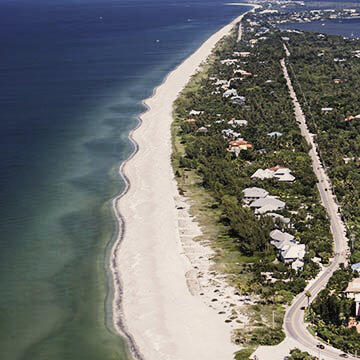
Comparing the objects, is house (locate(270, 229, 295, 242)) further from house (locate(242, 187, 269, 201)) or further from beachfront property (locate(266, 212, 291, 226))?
house (locate(242, 187, 269, 201))

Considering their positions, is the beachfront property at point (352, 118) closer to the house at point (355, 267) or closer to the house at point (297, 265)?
the house at point (297, 265)

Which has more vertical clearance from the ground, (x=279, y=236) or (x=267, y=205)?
(x=267, y=205)

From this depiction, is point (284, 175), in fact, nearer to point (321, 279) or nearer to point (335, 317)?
point (321, 279)

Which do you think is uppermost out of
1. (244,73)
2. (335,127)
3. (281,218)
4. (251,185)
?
Answer: (244,73)

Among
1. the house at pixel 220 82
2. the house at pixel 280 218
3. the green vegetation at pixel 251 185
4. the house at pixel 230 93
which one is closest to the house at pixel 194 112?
the green vegetation at pixel 251 185

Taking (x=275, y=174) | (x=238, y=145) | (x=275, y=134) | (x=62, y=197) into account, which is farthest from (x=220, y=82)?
(x=62, y=197)

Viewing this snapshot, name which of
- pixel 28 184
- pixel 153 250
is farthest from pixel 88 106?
pixel 153 250

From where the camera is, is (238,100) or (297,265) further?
(238,100)

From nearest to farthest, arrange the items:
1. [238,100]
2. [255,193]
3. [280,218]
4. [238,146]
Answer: [280,218] < [255,193] < [238,146] < [238,100]
